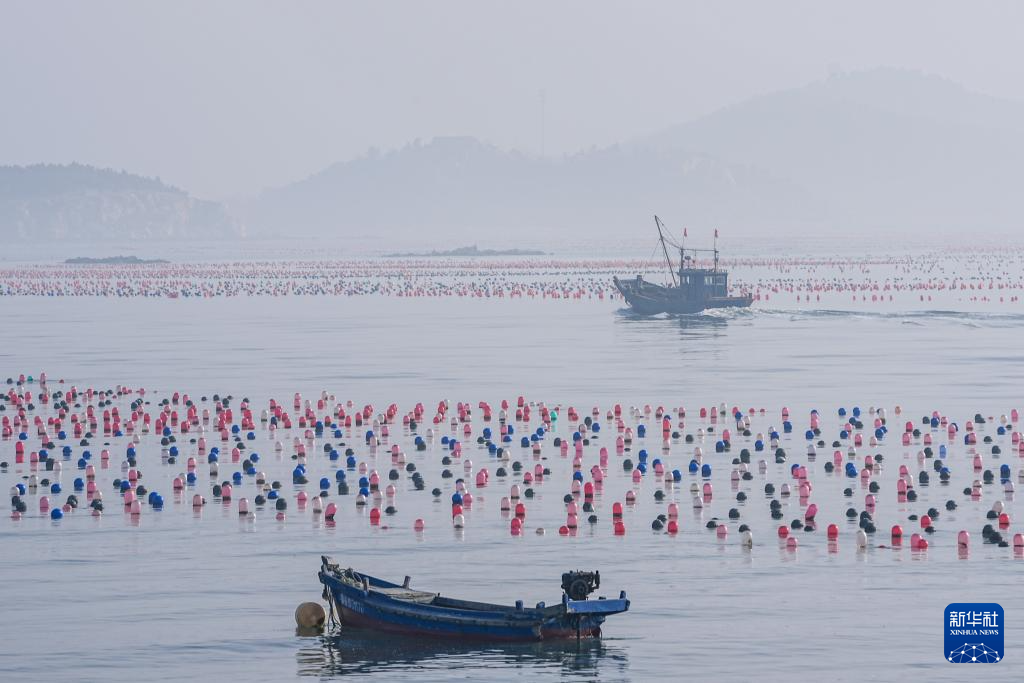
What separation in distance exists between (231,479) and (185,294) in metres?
125

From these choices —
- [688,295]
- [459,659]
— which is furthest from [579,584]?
[688,295]

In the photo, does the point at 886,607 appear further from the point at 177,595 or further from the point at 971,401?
the point at 971,401

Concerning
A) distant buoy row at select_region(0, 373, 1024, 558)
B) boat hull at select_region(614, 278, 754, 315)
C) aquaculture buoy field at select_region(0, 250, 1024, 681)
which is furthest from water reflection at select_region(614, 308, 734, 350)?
distant buoy row at select_region(0, 373, 1024, 558)

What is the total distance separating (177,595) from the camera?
4153 centimetres

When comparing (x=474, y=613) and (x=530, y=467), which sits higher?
(x=530, y=467)

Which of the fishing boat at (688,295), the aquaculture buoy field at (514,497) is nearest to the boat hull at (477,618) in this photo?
the aquaculture buoy field at (514,497)

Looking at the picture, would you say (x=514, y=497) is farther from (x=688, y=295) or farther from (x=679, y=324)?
(x=688, y=295)

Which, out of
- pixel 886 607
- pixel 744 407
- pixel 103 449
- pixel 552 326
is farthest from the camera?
pixel 552 326

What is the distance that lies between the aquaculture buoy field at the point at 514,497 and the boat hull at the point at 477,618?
378 mm

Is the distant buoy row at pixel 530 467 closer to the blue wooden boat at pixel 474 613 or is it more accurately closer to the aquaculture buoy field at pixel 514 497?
the aquaculture buoy field at pixel 514 497

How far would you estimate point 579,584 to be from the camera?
122ft

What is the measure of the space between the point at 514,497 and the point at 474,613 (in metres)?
15.8

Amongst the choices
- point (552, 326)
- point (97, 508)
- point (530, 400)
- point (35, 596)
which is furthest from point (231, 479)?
point (552, 326)

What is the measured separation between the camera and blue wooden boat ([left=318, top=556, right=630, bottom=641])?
1455 inches
